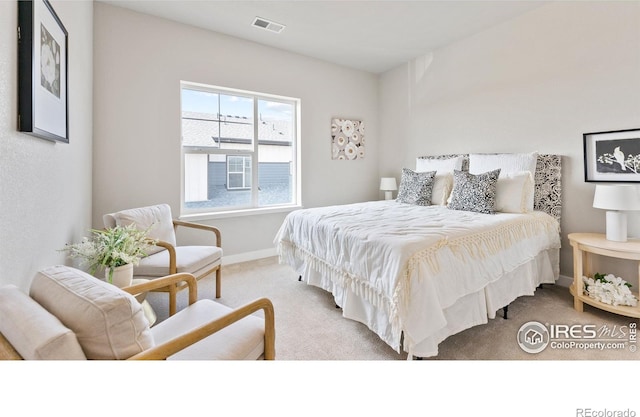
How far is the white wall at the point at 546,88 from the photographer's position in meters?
2.29

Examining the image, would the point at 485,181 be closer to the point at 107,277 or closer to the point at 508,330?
→ the point at 508,330

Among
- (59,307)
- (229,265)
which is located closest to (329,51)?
(229,265)

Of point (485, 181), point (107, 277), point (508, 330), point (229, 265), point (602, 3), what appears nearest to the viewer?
point (107, 277)

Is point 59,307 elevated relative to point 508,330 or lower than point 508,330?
elevated

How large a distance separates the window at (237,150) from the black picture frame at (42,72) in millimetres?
1522

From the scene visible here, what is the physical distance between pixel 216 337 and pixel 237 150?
2767mm

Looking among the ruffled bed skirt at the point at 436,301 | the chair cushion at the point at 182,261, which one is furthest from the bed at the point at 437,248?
the chair cushion at the point at 182,261

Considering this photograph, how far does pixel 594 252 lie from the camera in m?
2.08

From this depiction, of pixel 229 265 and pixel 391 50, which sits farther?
pixel 391 50

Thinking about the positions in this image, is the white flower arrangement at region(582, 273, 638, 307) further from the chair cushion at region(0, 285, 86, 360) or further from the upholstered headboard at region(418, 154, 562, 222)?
the chair cushion at region(0, 285, 86, 360)

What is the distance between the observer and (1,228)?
1018mm

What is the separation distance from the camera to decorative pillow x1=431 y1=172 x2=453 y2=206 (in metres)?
3.04
